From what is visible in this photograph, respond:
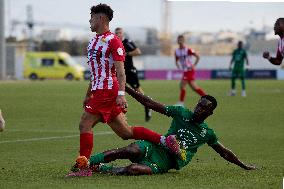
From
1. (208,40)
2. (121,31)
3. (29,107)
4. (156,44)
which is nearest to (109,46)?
(121,31)

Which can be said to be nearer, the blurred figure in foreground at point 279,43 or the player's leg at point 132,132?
the player's leg at point 132,132

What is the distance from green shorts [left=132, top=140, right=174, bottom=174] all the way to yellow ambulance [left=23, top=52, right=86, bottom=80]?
197 ft

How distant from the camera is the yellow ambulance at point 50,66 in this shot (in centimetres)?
7275

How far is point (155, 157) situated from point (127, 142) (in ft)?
18.6

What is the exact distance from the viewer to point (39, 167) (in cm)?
1323

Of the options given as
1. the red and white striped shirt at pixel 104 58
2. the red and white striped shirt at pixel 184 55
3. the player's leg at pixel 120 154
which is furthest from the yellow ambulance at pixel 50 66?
the player's leg at pixel 120 154

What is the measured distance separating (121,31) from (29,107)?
948cm

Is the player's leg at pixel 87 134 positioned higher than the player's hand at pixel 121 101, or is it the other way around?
the player's hand at pixel 121 101

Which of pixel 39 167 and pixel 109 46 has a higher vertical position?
pixel 109 46

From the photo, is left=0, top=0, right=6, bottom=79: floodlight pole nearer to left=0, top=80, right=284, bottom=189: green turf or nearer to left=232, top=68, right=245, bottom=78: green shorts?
left=232, top=68, right=245, bottom=78: green shorts

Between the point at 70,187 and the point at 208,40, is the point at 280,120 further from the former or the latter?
the point at 208,40

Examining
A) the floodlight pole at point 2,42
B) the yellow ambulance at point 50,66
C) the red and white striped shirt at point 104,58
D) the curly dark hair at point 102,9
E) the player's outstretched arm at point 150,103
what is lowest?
the yellow ambulance at point 50,66

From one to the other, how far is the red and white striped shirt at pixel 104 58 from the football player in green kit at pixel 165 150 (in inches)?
11.6

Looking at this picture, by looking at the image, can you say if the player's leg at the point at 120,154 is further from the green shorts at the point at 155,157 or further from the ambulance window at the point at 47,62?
the ambulance window at the point at 47,62
